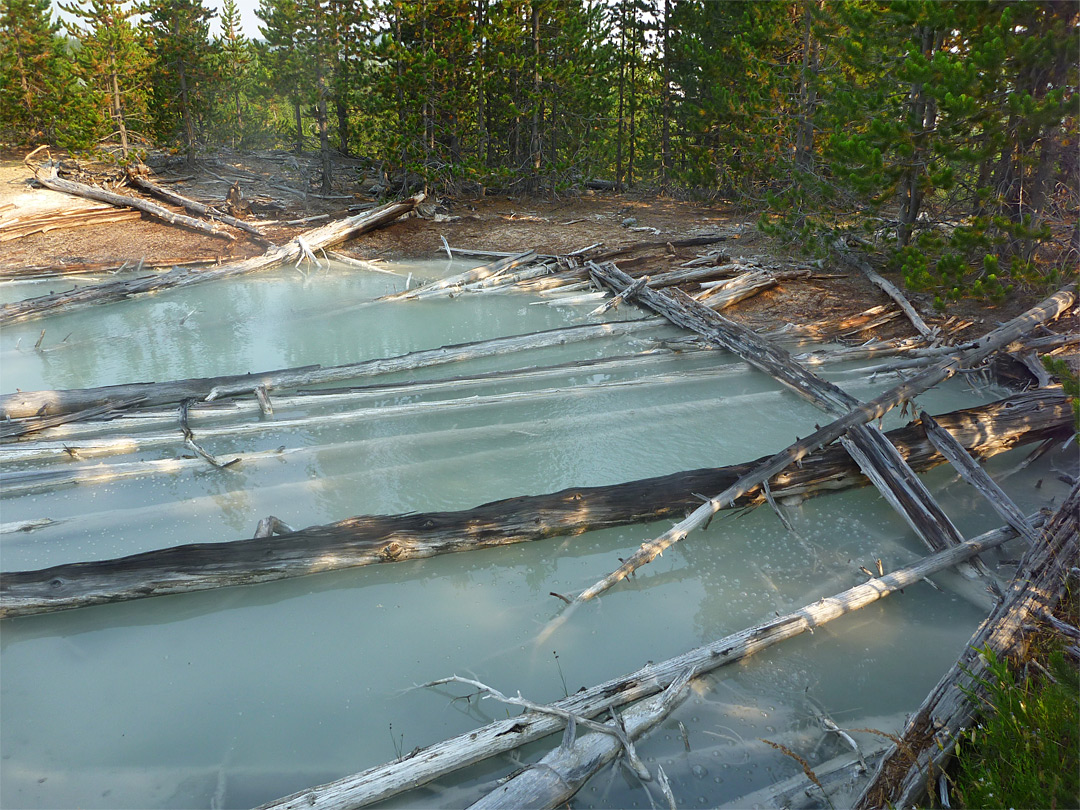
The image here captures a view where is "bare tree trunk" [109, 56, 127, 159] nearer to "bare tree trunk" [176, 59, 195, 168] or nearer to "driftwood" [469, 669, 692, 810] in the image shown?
A: "bare tree trunk" [176, 59, 195, 168]

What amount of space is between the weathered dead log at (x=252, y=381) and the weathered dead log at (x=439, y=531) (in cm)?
291

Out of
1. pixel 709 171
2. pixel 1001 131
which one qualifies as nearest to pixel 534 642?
pixel 1001 131

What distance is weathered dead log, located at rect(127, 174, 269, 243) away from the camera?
52.1 ft

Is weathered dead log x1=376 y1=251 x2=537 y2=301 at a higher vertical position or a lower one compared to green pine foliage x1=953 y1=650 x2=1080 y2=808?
higher

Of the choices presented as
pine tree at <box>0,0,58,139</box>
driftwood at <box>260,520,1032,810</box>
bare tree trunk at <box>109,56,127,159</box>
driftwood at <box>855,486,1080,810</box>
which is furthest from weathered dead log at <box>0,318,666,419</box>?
pine tree at <box>0,0,58,139</box>

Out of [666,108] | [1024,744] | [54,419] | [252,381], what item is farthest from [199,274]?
[666,108]

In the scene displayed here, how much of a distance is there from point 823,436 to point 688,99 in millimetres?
18403

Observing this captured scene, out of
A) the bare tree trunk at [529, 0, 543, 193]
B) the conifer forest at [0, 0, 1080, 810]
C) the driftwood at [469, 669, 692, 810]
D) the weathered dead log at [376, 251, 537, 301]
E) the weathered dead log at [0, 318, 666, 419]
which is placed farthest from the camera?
the bare tree trunk at [529, 0, 543, 193]

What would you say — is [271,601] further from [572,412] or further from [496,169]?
[496,169]

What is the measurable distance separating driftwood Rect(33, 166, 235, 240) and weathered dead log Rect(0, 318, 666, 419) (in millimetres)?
9662

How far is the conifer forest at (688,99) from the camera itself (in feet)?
27.7

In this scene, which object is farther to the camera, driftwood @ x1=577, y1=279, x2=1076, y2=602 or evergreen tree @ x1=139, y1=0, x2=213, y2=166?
evergreen tree @ x1=139, y1=0, x2=213, y2=166

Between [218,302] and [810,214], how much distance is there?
1012cm

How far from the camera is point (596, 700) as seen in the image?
3.54 metres
